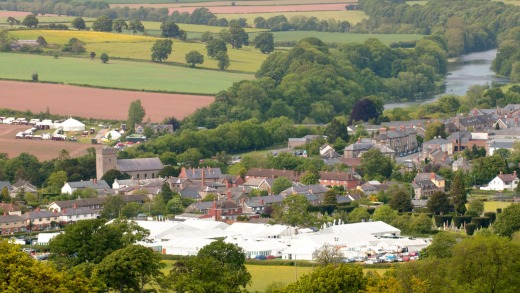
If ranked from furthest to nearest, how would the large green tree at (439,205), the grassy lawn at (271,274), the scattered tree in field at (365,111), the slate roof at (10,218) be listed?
1. the scattered tree in field at (365,111)
2. the large green tree at (439,205)
3. the slate roof at (10,218)
4. the grassy lawn at (271,274)

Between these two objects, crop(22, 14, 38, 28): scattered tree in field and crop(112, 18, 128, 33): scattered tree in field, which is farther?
crop(112, 18, 128, 33): scattered tree in field

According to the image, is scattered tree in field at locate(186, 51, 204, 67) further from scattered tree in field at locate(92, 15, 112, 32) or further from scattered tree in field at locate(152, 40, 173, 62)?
scattered tree in field at locate(92, 15, 112, 32)

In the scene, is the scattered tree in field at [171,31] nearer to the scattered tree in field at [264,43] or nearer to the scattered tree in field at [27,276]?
the scattered tree in field at [264,43]

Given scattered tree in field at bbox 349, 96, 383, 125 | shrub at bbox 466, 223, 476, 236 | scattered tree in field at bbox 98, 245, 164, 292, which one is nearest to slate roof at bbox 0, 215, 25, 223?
shrub at bbox 466, 223, 476, 236

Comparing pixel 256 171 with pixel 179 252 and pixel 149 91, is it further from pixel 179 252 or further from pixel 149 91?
pixel 149 91

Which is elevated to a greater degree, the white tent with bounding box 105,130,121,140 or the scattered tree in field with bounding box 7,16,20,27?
the scattered tree in field with bounding box 7,16,20,27

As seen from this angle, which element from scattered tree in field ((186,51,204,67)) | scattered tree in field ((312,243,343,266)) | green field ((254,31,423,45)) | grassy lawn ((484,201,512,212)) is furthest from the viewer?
green field ((254,31,423,45))

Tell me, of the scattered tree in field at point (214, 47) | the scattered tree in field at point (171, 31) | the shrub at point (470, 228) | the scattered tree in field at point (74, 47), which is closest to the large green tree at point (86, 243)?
the shrub at point (470, 228)
